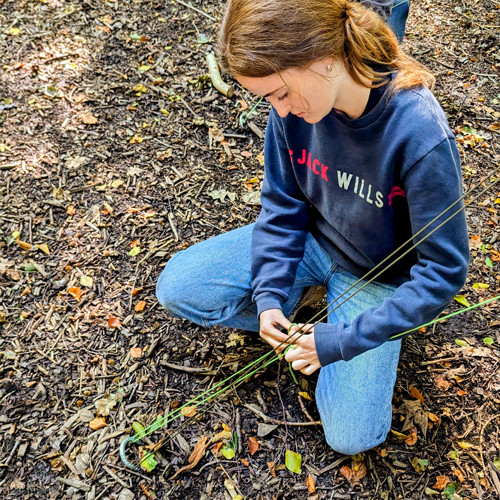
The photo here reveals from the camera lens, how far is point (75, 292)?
2.58m

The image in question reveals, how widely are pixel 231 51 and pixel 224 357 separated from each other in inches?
56.2

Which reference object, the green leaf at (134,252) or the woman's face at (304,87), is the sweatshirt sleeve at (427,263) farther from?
the green leaf at (134,252)

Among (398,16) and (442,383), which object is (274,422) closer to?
(442,383)

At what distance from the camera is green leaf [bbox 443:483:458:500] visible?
6.38ft

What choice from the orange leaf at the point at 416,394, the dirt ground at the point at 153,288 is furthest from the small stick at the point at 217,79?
the orange leaf at the point at 416,394

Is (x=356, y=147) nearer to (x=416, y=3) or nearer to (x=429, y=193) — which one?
(x=429, y=193)

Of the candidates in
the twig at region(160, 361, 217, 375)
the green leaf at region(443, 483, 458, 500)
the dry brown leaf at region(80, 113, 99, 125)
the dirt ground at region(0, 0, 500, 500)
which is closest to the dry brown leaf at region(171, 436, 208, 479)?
the dirt ground at region(0, 0, 500, 500)

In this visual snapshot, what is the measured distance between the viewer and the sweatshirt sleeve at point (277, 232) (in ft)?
6.68

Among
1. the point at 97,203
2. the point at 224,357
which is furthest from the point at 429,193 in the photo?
the point at 97,203

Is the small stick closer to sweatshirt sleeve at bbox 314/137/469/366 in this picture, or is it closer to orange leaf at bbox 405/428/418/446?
sweatshirt sleeve at bbox 314/137/469/366

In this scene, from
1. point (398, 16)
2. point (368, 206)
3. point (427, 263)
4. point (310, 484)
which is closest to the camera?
point (427, 263)

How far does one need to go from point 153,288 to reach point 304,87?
4.91 ft

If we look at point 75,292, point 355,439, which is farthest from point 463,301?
point 75,292

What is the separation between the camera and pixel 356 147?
1681 millimetres
